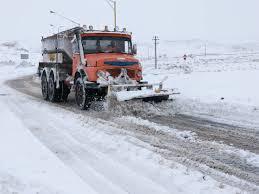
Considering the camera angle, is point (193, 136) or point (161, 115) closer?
point (193, 136)

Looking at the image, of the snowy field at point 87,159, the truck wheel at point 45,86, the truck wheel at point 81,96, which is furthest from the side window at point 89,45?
the truck wheel at point 45,86

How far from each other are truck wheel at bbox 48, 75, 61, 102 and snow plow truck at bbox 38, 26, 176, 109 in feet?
0.90

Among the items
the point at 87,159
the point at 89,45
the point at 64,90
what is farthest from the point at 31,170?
the point at 64,90

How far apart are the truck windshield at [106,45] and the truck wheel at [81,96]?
3.45 feet

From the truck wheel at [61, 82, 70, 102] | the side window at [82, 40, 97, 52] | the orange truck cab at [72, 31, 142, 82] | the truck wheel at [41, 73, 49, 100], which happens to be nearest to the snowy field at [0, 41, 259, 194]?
the orange truck cab at [72, 31, 142, 82]

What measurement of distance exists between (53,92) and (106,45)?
329 cm

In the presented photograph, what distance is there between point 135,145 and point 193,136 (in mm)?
1625

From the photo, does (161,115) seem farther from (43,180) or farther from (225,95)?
(43,180)

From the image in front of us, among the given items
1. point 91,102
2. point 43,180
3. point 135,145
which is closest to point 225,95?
point 91,102

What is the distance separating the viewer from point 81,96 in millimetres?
13281

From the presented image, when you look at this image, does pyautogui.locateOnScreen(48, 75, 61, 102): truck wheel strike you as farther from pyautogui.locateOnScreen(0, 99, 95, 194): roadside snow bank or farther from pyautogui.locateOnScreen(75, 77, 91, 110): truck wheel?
pyautogui.locateOnScreen(0, 99, 95, 194): roadside snow bank

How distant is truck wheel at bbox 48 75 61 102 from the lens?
51.3 feet

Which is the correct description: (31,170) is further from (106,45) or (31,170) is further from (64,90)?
(64,90)

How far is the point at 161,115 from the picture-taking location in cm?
1161
